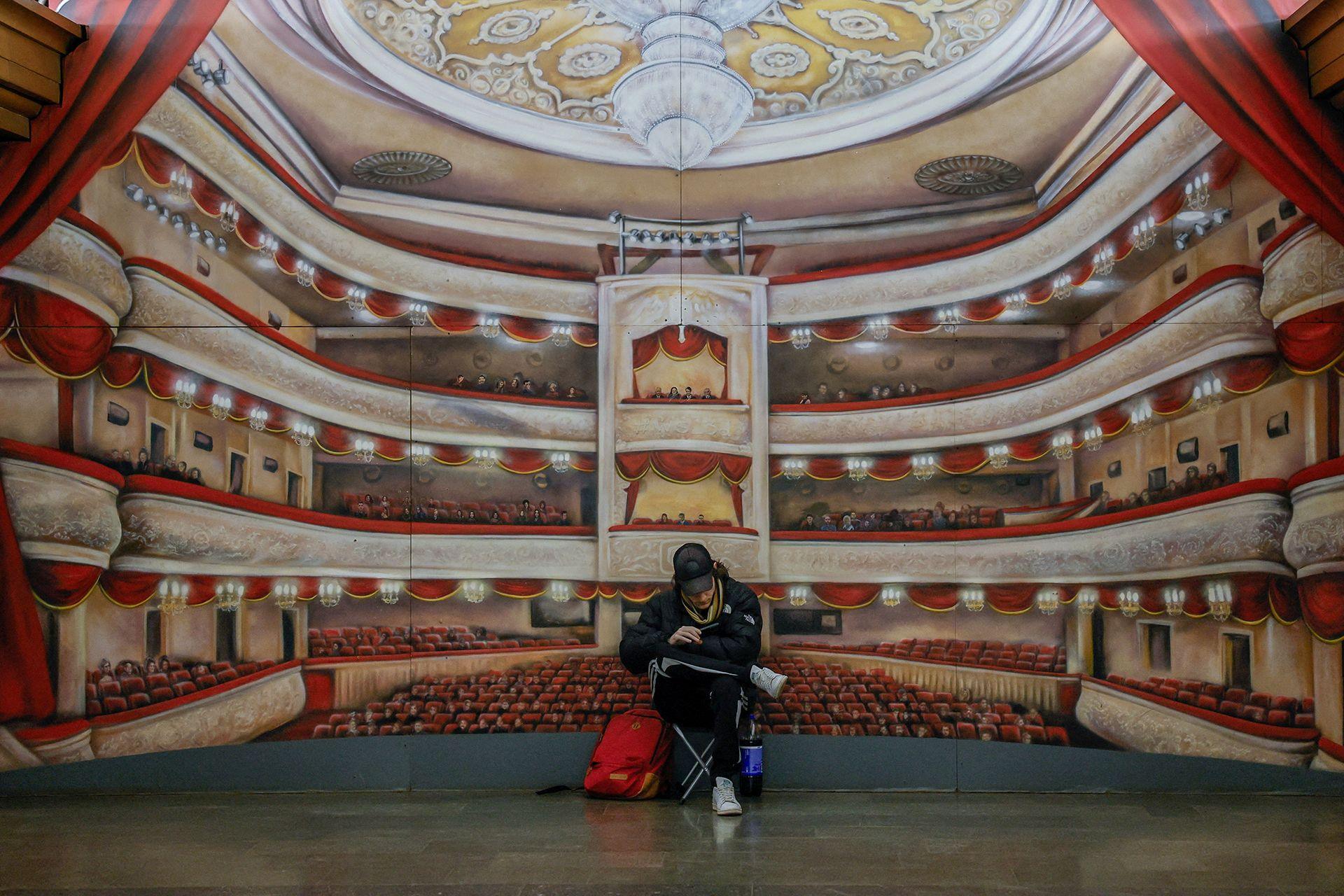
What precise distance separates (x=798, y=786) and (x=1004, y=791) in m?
0.93

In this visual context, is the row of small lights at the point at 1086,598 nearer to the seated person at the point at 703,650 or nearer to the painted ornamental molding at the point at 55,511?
the seated person at the point at 703,650

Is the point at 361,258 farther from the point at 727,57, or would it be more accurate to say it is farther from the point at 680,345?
the point at 727,57

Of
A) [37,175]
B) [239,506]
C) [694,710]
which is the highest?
[37,175]

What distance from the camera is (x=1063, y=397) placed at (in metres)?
4.82

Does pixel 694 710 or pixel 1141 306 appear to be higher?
pixel 1141 306

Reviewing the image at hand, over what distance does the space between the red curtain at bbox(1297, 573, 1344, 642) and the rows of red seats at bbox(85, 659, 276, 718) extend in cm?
464

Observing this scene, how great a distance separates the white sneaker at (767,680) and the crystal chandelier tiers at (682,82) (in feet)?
7.83

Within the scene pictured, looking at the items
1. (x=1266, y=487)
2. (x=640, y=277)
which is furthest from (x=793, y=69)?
(x=1266, y=487)

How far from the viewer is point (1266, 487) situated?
454 cm

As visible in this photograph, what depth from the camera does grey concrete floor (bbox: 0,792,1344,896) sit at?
10.9 feet

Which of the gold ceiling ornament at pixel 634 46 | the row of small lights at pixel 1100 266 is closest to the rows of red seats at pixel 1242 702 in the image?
the row of small lights at pixel 1100 266

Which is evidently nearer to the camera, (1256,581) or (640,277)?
(1256,581)

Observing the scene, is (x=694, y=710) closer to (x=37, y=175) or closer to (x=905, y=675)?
(x=905, y=675)

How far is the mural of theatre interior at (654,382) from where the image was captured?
463 centimetres
